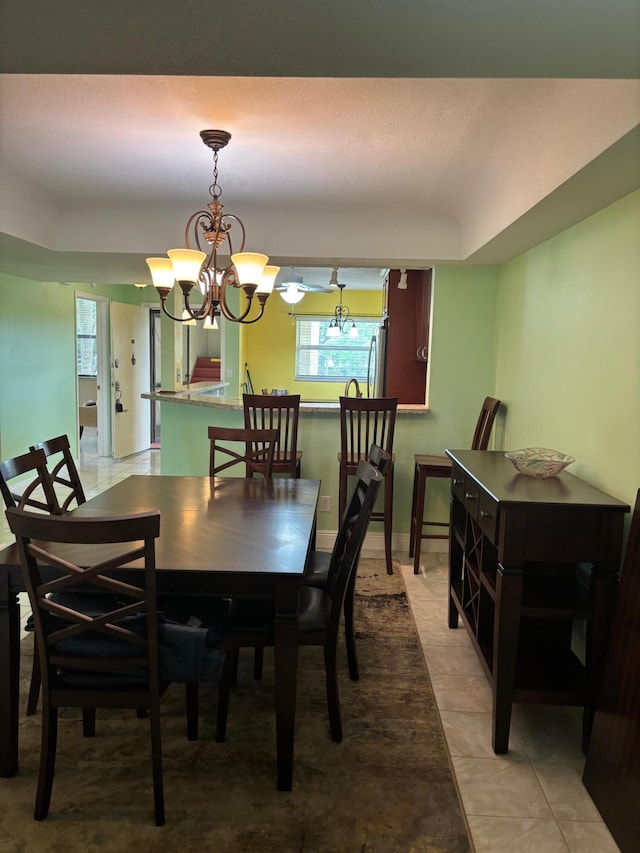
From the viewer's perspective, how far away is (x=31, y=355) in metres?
5.29

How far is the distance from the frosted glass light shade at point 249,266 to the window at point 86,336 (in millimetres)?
5065

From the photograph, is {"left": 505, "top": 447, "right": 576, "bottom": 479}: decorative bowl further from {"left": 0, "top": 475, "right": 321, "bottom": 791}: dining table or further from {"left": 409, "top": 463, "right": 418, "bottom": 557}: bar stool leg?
{"left": 409, "top": 463, "right": 418, "bottom": 557}: bar stool leg

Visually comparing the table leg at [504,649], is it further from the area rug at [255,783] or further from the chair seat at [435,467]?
the chair seat at [435,467]

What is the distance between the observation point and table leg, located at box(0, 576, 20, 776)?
65.4 inches

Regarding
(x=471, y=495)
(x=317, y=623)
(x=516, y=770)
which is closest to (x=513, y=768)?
(x=516, y=770)

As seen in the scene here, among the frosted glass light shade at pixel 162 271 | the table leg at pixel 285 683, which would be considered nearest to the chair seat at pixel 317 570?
the table leg at pixel 285 683

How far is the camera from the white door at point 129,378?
22.0ft

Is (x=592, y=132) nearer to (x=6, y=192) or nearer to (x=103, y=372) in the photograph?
(x=6, y=192)

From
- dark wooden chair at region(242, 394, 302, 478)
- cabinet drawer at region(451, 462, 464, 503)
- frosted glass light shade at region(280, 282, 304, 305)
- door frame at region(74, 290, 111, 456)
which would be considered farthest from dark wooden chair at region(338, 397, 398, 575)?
door frame at region(74, 290, 111, 456)

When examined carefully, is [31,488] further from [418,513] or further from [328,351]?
[328,351]

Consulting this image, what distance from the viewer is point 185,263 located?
2.35 meters

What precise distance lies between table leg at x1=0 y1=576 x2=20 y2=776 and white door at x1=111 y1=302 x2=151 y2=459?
531 cm

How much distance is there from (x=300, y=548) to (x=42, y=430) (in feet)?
15.1

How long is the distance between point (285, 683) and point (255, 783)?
13.8 inches
